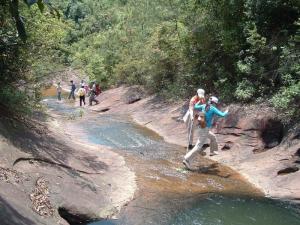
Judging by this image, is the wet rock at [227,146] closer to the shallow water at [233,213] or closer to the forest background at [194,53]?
the forest background at [194,53]

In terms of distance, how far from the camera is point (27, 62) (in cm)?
1297

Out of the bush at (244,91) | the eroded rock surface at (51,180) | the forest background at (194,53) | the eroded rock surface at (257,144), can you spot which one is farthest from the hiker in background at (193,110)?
the bush at (244,91)

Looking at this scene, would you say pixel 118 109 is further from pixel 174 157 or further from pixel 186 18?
pixel 174 157

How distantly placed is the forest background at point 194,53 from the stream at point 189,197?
3.35 meters

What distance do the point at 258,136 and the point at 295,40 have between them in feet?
11.4

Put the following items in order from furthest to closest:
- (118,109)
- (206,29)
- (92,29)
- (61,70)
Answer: (92,29) → (118,109) → (206,29) → (61,70)

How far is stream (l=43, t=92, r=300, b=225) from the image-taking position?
30.6ft

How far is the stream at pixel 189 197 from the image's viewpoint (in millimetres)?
9312

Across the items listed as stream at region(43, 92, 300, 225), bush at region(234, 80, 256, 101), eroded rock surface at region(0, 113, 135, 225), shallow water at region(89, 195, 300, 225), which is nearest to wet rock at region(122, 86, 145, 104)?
bush at region(234, 80, 256, 101)

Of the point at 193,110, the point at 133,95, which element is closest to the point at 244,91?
the point at 193,110

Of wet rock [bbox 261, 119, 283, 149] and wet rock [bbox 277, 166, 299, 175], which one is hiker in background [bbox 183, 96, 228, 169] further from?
wet rock [bbox 261, 119, 283, 149]

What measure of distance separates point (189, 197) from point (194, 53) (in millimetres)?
12136

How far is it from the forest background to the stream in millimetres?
3354

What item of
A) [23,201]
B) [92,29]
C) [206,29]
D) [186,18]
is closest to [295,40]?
[206,29]
